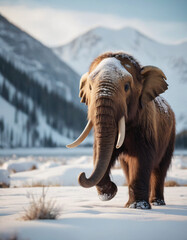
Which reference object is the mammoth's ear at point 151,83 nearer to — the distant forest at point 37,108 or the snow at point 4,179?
the snow at point 4,179

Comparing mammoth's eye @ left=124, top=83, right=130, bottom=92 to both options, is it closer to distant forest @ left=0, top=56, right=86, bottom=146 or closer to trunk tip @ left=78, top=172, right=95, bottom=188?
trunk tip @ left=78, top=172, right=95, bottom=188

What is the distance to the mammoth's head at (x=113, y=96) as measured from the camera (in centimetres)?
426

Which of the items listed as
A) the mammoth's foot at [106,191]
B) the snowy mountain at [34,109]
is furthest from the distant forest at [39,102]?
the mammoth's foot at [106,191]

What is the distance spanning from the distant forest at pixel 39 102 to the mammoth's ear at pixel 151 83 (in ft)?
289

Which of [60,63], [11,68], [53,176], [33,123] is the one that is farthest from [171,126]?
[60,63]

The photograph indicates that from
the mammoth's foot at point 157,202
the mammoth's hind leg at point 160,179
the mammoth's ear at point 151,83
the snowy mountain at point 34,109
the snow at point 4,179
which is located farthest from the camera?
the snowy mountain at point 34,109

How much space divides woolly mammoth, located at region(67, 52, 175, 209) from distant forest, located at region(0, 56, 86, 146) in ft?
289

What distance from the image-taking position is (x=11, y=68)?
111 metres

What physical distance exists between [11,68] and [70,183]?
105974 mm

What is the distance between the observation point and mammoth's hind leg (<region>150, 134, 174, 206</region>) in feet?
19.2

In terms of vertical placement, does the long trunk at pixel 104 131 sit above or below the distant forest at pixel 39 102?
below

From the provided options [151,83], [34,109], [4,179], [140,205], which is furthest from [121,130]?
[34,109]

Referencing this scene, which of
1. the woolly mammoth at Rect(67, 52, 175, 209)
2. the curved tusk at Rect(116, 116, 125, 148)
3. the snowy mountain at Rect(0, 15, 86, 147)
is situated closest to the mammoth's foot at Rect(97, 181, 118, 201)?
the woolly mammoth at Rect(67, 52, 175, 209)

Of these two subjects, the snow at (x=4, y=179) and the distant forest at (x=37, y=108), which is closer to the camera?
the snow at (x=4, y=179)
